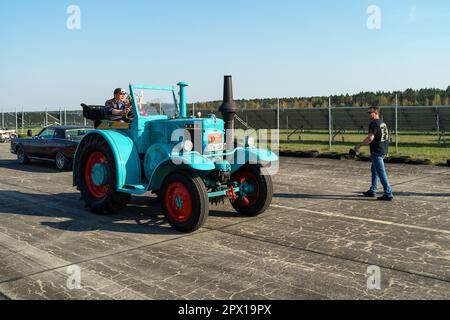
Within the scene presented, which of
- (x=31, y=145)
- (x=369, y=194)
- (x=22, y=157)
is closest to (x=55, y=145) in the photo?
(x=31, y=145)

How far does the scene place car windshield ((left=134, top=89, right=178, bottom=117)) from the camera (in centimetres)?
748

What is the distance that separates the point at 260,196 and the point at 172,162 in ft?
5.52

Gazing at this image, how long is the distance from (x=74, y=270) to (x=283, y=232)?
9.59ft

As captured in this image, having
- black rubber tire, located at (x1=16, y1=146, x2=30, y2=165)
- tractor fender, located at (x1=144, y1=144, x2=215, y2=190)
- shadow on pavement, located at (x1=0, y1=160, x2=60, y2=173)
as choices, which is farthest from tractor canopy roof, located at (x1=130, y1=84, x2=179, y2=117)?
black rubber tire, located at (x1=16, y1=146, x2=30, y2=165)

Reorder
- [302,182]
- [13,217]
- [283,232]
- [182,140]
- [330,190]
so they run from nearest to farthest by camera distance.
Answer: [283,232], [182,140], [13,217], [330,190], [302,182]

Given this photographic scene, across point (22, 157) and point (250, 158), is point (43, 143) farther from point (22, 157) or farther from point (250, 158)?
point (250, 158)

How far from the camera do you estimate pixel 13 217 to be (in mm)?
7477

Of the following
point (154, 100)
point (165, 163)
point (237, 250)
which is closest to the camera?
point (237, 250)

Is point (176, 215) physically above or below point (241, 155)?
below

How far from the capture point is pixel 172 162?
6398 millimetres

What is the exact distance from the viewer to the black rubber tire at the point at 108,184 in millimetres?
7254

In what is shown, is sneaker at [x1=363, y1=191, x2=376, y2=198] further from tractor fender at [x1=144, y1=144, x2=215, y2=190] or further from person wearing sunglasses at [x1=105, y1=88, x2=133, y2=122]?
person wearing sunglasses at [x1=105, y1=88, x2=133, y2=122]
